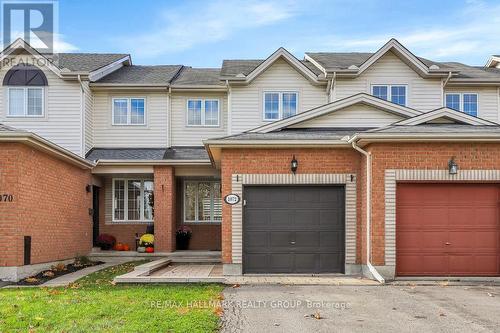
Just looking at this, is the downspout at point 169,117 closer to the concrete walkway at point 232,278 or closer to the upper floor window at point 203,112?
the upper floor window at point 203,112

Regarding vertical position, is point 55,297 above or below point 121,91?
below

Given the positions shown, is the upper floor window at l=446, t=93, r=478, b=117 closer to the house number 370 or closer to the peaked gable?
the peaked gable

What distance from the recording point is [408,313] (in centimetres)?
838

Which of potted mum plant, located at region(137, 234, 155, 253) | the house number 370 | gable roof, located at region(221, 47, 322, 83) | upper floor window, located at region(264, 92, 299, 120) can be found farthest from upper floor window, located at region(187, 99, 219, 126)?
the house number 370

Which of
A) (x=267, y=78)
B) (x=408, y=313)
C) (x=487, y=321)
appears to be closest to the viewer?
(x=487, y=321)

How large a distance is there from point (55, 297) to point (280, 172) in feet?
19.7

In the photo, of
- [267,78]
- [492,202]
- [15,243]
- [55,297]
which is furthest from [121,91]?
[492,202]

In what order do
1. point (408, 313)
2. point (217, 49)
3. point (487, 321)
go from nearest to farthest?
point (487, 321), point (408, 313), point (217, 49)

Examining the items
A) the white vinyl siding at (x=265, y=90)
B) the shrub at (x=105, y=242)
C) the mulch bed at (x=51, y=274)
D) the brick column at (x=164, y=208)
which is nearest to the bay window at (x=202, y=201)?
the brick column at (x=164, y=208)

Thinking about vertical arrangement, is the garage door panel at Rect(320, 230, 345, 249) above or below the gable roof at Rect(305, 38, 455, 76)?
below

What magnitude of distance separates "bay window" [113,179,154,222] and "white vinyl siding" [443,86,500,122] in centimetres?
1231

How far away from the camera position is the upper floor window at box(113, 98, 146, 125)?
20.7m

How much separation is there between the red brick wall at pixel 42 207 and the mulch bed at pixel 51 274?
0.35 m

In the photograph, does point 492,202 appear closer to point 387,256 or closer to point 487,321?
Result: point 387,256
